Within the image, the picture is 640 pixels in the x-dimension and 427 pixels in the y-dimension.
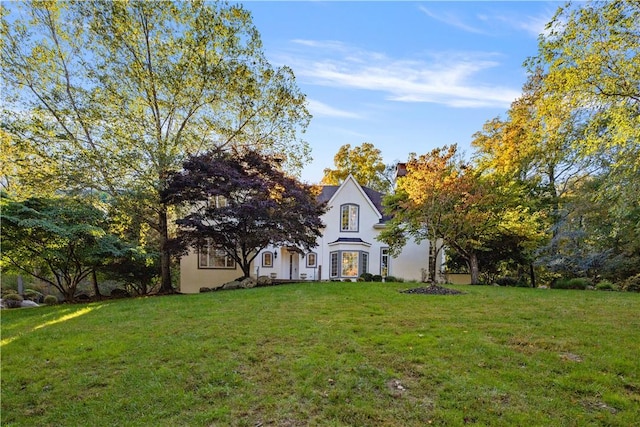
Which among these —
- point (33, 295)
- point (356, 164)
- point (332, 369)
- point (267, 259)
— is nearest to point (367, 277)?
point (267, 259)

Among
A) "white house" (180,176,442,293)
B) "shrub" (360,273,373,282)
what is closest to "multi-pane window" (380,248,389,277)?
"white house" (180,176,442,293)

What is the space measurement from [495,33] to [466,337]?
903 centimetres

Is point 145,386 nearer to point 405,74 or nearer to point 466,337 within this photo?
point 466,337

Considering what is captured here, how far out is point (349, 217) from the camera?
70.5ft

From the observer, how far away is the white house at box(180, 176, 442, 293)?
2072 cm

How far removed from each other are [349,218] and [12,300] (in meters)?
20.0

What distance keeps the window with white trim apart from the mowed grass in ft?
43.5

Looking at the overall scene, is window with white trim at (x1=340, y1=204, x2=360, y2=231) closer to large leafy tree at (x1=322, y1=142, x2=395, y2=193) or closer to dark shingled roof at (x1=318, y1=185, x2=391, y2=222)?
dark shingled roof at (x1=318, y1=185, x2=391, y2=222)

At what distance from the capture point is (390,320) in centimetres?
742

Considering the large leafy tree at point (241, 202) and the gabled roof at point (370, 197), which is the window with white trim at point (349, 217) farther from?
the large leafy tree at point (241, 202)

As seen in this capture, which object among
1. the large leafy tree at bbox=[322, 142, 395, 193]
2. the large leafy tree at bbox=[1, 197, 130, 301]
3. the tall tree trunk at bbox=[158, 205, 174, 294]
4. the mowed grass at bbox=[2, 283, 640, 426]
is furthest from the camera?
the large leafy tree at bbox=[322, 142, 395, 193]

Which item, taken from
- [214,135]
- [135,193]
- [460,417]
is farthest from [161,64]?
[460,417]

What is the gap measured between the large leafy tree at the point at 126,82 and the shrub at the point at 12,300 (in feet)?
34.3

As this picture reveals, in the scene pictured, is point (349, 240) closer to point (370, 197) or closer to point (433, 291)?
point (370, 197)
